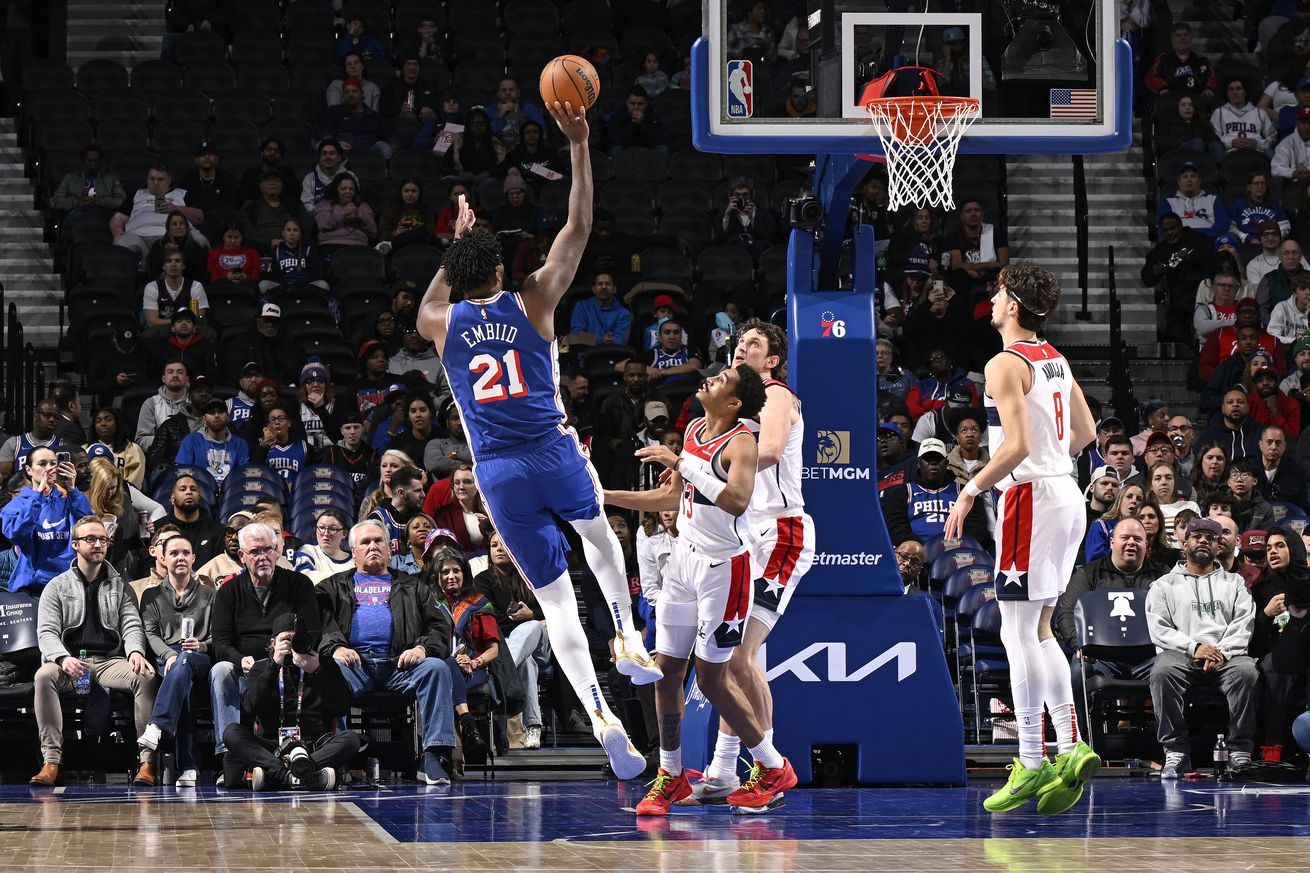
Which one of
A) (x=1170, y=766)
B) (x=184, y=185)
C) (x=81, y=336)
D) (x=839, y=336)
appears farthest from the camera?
(x=184, y=185)

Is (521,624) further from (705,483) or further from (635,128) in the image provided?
(635,128)

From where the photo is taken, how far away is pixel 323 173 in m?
17.1

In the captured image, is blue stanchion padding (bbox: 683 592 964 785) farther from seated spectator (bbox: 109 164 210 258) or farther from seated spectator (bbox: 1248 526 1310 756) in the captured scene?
seated spectator (bbox: 109 164 210 258)

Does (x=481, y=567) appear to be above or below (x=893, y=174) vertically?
below

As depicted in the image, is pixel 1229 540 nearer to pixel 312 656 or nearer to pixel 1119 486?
pixel 1119 486

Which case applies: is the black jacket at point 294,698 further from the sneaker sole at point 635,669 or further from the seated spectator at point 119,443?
the sneaker sole at point 635,669

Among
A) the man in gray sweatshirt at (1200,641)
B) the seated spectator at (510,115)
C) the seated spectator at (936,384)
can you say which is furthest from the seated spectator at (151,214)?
the man in gray sweatshirt at (1200,641)

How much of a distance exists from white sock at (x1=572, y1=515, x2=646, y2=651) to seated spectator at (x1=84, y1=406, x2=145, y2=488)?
6.60 meters

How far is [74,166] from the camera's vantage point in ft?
57.6

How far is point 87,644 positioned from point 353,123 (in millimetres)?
8143

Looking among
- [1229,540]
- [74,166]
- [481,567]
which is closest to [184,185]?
[74,166]

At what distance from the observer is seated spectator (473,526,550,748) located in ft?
38.0

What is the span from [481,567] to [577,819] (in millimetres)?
3411

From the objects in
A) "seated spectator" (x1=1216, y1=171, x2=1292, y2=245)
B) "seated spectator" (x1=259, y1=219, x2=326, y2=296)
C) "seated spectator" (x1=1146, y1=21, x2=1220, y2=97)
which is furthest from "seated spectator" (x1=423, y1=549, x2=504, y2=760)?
"seated spectator" (x1=1146, y1=21, x2=1220, y2=97)
